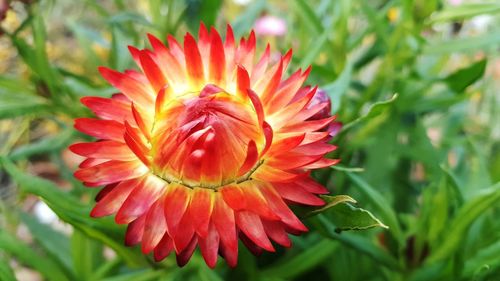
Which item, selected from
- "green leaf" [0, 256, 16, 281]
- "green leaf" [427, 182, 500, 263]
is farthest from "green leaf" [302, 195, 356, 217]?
"green leaf" [0, 256, 16, 281]

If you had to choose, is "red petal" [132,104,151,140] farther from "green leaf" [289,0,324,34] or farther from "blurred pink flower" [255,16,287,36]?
"blurred pink flower" [255,16,287,36]

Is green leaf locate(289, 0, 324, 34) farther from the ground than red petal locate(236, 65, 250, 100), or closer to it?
farther from the ground

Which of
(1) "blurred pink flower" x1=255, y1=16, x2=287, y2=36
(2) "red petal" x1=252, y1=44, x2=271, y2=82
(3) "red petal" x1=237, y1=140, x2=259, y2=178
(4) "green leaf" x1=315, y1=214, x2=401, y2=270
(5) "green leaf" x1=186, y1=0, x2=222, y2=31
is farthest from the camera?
(1) "blurred pink flower" x1=255, y1=16, x2=287, y2=36

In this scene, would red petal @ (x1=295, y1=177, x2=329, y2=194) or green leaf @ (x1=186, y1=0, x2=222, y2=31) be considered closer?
red petal @ (x1=295, y1=177, x2=329, y2=194)

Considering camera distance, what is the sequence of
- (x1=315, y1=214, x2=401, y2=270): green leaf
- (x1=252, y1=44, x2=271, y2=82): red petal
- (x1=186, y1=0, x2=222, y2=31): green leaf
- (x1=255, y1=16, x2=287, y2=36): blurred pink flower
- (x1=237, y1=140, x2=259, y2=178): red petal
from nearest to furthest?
(x1=237, y1=140, x2=259, y2=178): red petal < (x1=252, y1=44, x2=271, y2=82): red petal < (x1=315, y1=214, x2=401, y2=270): green leaf < (x1=186, y1=0, x2=222, y2=31): green leaf < (x1=255, y1=16, x2=287, y2=36): blurred pink flower

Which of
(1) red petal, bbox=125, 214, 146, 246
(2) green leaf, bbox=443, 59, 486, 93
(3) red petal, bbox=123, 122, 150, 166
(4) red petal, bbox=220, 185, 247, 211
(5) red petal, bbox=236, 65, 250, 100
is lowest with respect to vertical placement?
(1) red petal, bbox=125, 214, 146, 246

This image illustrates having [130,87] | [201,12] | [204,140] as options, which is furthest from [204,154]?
[201,12]

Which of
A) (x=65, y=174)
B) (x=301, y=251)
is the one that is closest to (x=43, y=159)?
(x=65, y=174)

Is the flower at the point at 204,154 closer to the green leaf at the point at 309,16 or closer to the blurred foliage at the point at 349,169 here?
the blurred foliage at the point at 349,169
